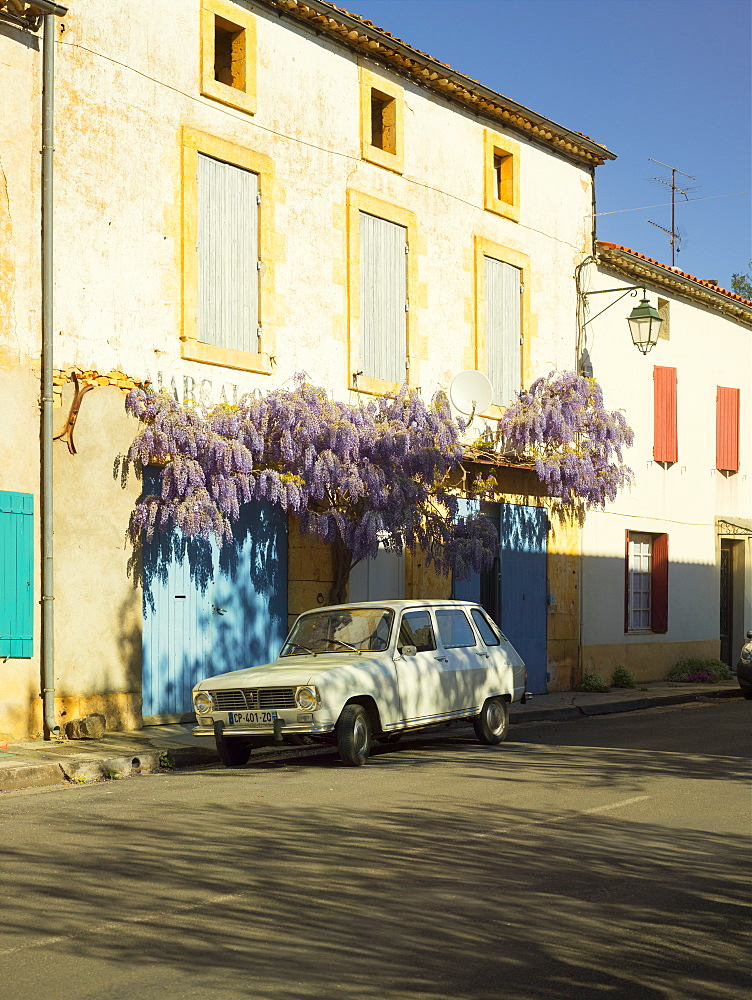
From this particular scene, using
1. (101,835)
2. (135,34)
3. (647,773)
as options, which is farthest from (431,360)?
(101,835)

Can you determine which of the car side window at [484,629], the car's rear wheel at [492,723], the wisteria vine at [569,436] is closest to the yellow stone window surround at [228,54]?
the wisteria vine at [569,436]

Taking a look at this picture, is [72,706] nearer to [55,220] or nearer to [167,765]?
[167,765]

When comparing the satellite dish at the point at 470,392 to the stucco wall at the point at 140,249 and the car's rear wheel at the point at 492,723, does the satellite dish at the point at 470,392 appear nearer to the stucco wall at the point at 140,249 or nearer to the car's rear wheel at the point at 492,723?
the stucco wall at the point at 140,249

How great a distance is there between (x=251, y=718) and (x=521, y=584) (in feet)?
33.2

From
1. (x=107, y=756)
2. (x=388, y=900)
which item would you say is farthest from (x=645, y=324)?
(x=388, y=900)

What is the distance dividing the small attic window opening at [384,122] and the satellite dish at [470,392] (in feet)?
11.8

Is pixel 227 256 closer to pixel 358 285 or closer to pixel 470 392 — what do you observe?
pixel 358 285

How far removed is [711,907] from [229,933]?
238 centimetres

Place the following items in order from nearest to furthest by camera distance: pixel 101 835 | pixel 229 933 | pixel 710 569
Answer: pixel 229 933 → pixel 101 835 → pixel 710 569

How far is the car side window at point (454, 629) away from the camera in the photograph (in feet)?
42.7

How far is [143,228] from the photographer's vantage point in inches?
592

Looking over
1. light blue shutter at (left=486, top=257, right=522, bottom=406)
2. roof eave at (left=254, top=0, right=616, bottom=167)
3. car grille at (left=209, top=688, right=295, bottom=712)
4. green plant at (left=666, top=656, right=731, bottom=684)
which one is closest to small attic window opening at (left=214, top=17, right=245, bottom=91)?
roof eave at (left=254, top=0, right=616, bottom=167)

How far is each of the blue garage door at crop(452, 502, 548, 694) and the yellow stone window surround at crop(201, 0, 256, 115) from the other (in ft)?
24.8

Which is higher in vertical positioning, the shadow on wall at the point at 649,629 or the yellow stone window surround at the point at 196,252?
the yellow stone window surround at the point at 196,252
